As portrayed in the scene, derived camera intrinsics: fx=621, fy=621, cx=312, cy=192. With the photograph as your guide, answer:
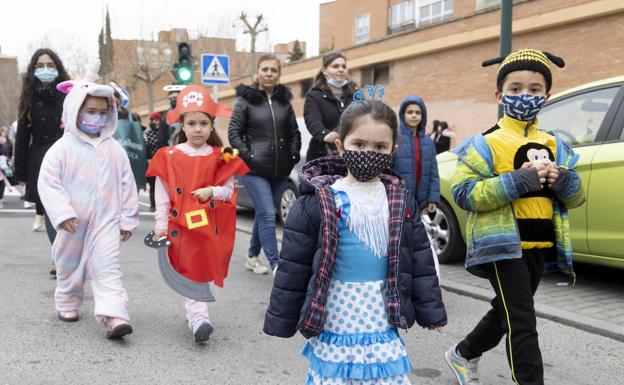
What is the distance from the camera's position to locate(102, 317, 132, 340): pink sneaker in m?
4.02

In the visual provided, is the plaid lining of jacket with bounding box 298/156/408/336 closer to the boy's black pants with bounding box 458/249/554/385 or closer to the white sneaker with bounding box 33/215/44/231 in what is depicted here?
the boy's black pants with bounding box 458/249/554/385

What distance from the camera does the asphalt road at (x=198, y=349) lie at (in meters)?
3.58

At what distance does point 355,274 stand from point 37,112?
14.0 feet

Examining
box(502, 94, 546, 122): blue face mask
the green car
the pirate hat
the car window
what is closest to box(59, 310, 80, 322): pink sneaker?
the pirate hat

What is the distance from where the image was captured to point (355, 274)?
2.45 m

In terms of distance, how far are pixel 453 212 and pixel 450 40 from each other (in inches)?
543

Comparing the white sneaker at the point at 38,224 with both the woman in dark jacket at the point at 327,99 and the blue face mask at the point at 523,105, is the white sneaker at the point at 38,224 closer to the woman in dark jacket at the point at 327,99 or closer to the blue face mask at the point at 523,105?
the woman in dark jacket at the point at 327,99

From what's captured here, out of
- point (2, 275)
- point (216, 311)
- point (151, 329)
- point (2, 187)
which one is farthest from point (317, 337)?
point (2, 187)

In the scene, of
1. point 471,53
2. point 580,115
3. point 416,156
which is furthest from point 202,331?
point 471,53

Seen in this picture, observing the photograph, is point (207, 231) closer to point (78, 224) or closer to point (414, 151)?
point (78, 224)

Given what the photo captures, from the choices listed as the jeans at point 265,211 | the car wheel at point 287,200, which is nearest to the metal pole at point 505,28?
the jeans at point 265,211

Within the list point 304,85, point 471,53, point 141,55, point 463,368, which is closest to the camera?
point 463,368

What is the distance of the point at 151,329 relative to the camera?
441cm

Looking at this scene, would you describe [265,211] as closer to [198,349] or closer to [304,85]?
[198,349]
